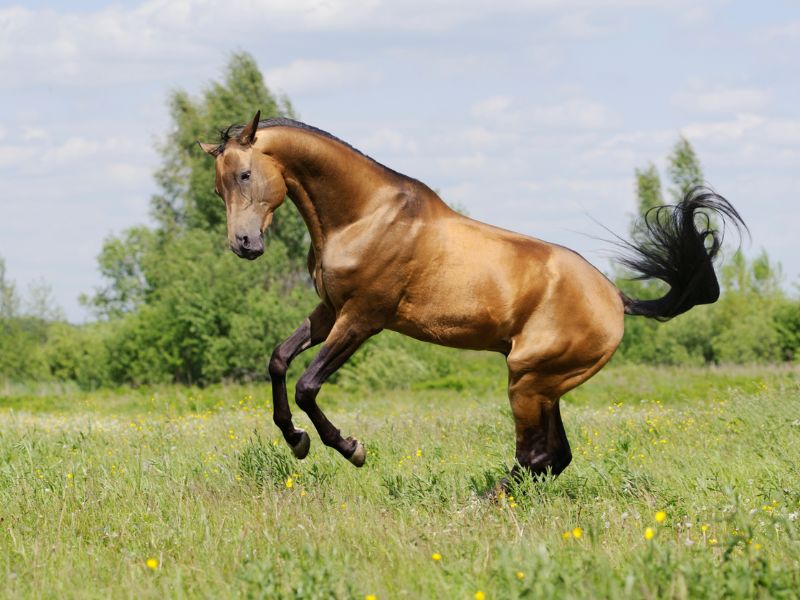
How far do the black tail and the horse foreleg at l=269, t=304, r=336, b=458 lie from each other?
2.16 m

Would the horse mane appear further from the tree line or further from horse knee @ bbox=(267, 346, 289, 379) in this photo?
the tree line

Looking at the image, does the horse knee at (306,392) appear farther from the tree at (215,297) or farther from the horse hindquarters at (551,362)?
the tree at (215,297)

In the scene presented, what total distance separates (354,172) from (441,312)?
3.54 ft

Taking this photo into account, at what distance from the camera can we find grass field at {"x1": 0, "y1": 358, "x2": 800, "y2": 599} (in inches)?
165

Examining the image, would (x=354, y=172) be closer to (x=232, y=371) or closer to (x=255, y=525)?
(x=255, y=525)

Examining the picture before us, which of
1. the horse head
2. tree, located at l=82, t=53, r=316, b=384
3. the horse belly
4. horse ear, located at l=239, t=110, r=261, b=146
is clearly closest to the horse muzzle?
the horse head

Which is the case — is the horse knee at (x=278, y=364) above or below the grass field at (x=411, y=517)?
above

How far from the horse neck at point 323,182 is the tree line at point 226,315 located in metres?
20.4

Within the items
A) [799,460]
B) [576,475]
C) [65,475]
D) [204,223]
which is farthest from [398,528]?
[204,223]

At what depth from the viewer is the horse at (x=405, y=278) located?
6.50 metres

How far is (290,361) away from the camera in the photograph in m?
6.62

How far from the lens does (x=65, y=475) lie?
7.40 m

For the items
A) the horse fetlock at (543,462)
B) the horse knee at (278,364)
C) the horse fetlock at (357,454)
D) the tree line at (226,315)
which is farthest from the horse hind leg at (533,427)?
the tree line at (226,315)

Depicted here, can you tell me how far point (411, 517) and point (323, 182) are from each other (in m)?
2.21
